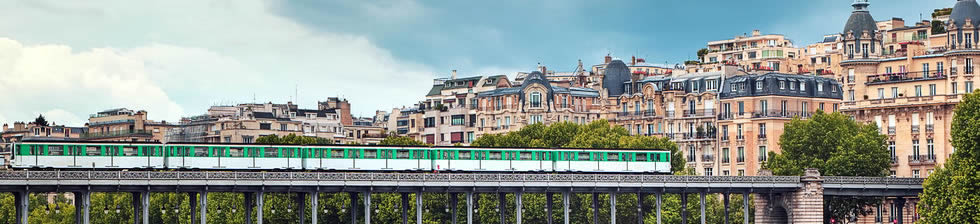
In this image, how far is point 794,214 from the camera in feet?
447

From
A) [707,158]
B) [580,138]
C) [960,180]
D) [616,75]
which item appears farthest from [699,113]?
[960,180]

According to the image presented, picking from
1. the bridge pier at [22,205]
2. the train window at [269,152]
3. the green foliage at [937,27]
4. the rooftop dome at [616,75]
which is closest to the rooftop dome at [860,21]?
the green foliage at [937,27]

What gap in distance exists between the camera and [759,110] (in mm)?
171750

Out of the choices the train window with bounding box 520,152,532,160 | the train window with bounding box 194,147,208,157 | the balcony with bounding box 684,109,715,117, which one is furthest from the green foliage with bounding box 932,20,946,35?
the train window with bounding box 194,147,208,157

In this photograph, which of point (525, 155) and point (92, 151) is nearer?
point (92, 151)

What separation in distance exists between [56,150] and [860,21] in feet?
221

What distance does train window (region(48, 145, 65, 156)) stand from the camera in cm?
12159

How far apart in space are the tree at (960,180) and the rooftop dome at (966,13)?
920 inches

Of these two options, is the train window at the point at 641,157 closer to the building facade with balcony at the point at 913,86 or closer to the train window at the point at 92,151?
the building facade with balcony at the point at 913,86

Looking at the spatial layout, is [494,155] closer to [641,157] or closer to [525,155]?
[525,155]

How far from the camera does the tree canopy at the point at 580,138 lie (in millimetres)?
168125

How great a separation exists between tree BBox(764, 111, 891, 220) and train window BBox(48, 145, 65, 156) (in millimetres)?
55474

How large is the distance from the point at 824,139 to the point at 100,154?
5574 cm

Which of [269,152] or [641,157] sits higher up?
[269,152]
